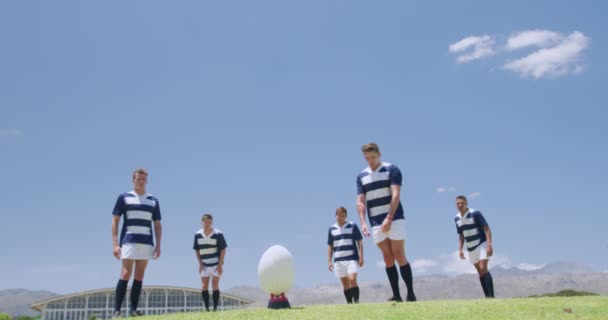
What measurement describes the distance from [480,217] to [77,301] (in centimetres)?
7771

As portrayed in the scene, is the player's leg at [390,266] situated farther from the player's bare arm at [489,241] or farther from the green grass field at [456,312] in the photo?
the player's bare arm at [489,241]

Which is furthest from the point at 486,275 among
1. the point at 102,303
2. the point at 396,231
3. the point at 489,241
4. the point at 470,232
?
the point at 102,303

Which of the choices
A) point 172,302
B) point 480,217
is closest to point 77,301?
point 172,302

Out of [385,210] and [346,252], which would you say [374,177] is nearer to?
[385,210]

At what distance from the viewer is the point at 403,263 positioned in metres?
9.80

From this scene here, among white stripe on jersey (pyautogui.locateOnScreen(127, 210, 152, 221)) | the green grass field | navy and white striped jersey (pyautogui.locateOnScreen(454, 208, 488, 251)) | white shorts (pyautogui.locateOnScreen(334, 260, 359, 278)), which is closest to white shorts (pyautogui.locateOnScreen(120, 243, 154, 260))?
white stripe on jersey (pyautogui.locateOnScreen(127, 210, 152, 221))

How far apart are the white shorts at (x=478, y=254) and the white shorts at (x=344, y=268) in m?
3.15

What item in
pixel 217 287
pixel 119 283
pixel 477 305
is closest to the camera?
pixel 477 305

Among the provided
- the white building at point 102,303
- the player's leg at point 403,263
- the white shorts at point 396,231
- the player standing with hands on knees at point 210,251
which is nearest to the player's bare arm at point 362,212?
the white shorts at point 396,231

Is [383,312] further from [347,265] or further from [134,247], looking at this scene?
[347,265]

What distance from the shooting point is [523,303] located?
9.00 metres

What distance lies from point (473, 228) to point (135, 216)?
29.7ft

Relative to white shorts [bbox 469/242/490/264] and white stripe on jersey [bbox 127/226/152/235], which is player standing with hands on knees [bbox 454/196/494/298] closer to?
white shorts [bbox 469/242/490/264]

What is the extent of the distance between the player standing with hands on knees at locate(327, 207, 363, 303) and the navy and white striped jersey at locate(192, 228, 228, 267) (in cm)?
320
